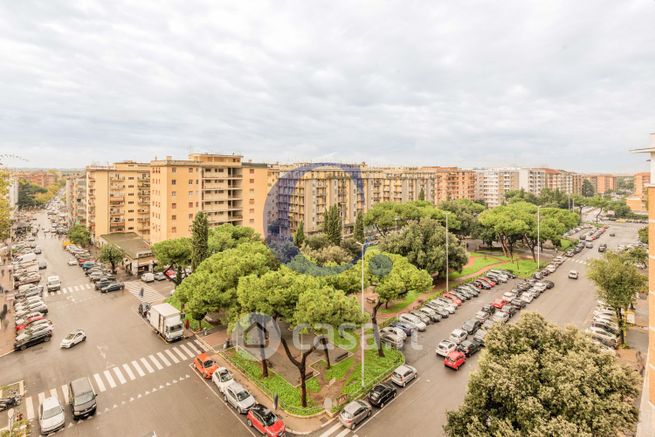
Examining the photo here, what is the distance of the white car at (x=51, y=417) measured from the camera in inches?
677

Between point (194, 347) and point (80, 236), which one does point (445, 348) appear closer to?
point (194, 347)

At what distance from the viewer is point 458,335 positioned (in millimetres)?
26156

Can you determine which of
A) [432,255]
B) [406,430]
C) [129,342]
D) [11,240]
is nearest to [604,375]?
[406,430]

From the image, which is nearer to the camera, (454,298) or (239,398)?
(239,398)

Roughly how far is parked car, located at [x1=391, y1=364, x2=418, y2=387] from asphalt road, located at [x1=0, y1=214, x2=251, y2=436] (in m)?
9.20

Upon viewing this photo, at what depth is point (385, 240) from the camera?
1518 inches

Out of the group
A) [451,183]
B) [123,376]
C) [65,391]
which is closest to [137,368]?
[123,376]

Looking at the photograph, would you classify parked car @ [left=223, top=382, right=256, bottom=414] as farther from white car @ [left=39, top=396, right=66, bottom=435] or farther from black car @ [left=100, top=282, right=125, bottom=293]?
black car @ [left=100, top=282, right=125, bottom=293]

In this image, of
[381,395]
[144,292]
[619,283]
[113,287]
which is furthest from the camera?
[113,287]

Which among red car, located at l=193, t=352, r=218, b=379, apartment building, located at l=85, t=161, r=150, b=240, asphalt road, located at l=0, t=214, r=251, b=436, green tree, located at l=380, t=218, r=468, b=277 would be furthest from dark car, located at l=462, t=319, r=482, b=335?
apartment building, located at l=85, t=161, r=150, b=240

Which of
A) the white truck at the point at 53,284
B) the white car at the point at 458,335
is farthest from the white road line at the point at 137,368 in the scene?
the white truck at the point at 53,284

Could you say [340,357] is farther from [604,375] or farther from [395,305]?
[604,375]

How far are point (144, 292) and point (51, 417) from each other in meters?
23.7

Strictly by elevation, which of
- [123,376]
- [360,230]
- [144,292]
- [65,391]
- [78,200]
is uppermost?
[78,200]
